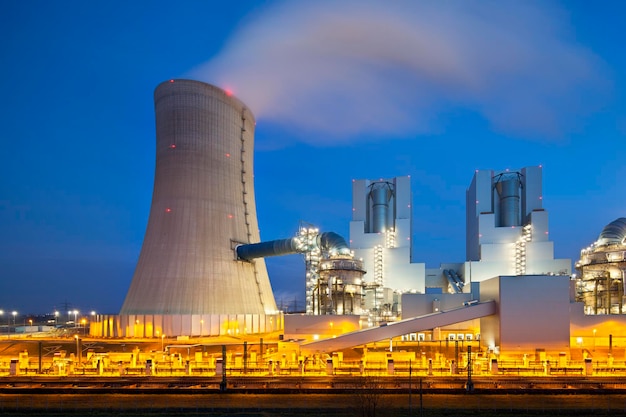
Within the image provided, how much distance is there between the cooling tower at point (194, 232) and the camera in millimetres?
37125

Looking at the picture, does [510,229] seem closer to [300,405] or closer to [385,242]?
[385,242]

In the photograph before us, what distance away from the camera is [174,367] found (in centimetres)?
2522

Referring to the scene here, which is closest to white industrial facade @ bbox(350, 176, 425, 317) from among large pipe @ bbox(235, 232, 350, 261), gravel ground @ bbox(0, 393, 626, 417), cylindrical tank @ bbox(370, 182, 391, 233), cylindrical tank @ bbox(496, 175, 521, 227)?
cylindrical tank @ bbox(370, 182, 391, 233)

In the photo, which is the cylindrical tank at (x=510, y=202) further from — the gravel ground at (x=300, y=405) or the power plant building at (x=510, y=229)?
the gravel ground at (x=300, y=405)

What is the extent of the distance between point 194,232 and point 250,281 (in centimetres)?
743

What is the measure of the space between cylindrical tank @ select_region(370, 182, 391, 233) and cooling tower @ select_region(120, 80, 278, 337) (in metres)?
18.0

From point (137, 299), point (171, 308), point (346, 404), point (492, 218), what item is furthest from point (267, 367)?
point (492, 218)

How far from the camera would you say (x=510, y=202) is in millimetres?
52312

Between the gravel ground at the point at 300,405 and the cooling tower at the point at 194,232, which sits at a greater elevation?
the cooling tower at the point at 194,232

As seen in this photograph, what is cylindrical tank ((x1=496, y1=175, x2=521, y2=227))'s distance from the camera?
A: 51.8 meters

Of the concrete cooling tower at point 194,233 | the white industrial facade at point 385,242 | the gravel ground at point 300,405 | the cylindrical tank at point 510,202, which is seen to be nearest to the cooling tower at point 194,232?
the concrete cooling tower at point 194,233

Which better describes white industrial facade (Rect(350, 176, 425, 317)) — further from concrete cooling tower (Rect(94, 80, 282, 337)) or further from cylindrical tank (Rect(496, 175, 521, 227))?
concrete cooling tower (Rect(94, 80, 282, 337))

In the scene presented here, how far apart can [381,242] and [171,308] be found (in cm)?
2554

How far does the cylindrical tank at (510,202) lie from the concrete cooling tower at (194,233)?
2811 cm
